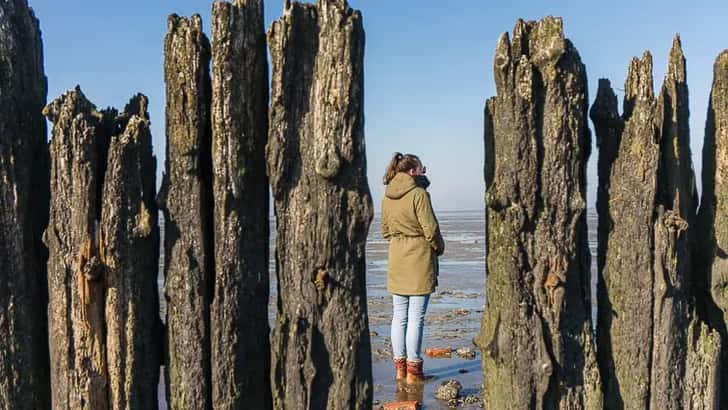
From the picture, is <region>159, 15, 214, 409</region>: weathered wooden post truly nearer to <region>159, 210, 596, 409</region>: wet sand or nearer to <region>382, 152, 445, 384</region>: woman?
<region>159, 210, 596, 409</region>: wet sand

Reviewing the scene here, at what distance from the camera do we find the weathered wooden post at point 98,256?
4.69m

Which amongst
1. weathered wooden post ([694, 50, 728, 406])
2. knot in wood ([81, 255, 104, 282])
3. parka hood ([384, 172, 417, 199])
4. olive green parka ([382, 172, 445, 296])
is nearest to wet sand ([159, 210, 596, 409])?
olive green parka ([382, 172, 445, 296])

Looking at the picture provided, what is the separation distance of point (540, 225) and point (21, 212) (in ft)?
12.2

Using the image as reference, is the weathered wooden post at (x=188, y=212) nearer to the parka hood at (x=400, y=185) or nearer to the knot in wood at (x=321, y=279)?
the knot in wood at (x=321, y=279)

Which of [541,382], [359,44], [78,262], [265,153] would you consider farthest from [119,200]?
[541,382]

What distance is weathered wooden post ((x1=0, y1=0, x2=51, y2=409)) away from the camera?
4930 millimetres

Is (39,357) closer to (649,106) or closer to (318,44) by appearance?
(318,44)

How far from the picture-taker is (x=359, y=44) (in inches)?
185

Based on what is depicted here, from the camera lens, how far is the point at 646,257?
4.95m

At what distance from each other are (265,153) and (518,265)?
6.39 ft

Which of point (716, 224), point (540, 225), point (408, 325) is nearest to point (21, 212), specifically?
point (540, 225)

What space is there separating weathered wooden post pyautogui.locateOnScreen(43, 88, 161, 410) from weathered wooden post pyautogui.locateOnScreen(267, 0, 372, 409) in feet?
3.12

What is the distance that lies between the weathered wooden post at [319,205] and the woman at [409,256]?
111 inches

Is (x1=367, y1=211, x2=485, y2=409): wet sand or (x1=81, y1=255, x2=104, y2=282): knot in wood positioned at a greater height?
(x1=81, y1=255, x2=104, y2=282): knot in wood
